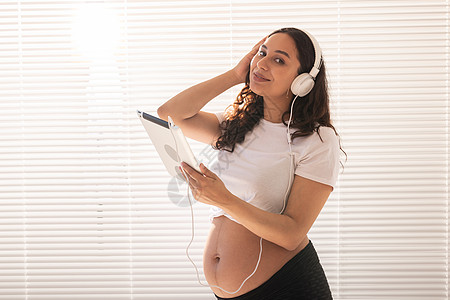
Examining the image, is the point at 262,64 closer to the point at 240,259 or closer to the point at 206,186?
the point at 206,186

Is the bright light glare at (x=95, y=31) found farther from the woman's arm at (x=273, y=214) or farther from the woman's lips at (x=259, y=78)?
the woman's arm at (x=273, y=214)

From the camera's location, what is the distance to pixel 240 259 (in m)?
1.48

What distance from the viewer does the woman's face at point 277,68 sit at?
1.51 metres

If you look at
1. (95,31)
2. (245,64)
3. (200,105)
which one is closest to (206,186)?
(200,105)

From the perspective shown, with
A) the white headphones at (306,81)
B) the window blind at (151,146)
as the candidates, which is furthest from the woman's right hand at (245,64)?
the window blind at (151,146)

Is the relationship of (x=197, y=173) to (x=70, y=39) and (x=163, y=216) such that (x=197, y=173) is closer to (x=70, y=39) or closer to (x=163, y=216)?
(x=163, y=216)

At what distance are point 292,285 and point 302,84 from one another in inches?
25.4

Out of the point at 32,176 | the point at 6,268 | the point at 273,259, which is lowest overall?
the point at 6,268

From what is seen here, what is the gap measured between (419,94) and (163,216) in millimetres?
1400

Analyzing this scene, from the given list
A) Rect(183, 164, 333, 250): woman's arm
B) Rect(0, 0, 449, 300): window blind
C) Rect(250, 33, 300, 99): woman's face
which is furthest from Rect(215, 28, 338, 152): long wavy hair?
Rect(0, 0, 449, 300): window blind

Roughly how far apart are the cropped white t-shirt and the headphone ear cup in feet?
0.42

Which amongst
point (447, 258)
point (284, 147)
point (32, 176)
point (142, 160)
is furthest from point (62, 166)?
point (447, 258)

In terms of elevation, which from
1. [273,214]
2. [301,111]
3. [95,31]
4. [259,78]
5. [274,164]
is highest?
[95,31]

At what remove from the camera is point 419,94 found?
2.25 metres
